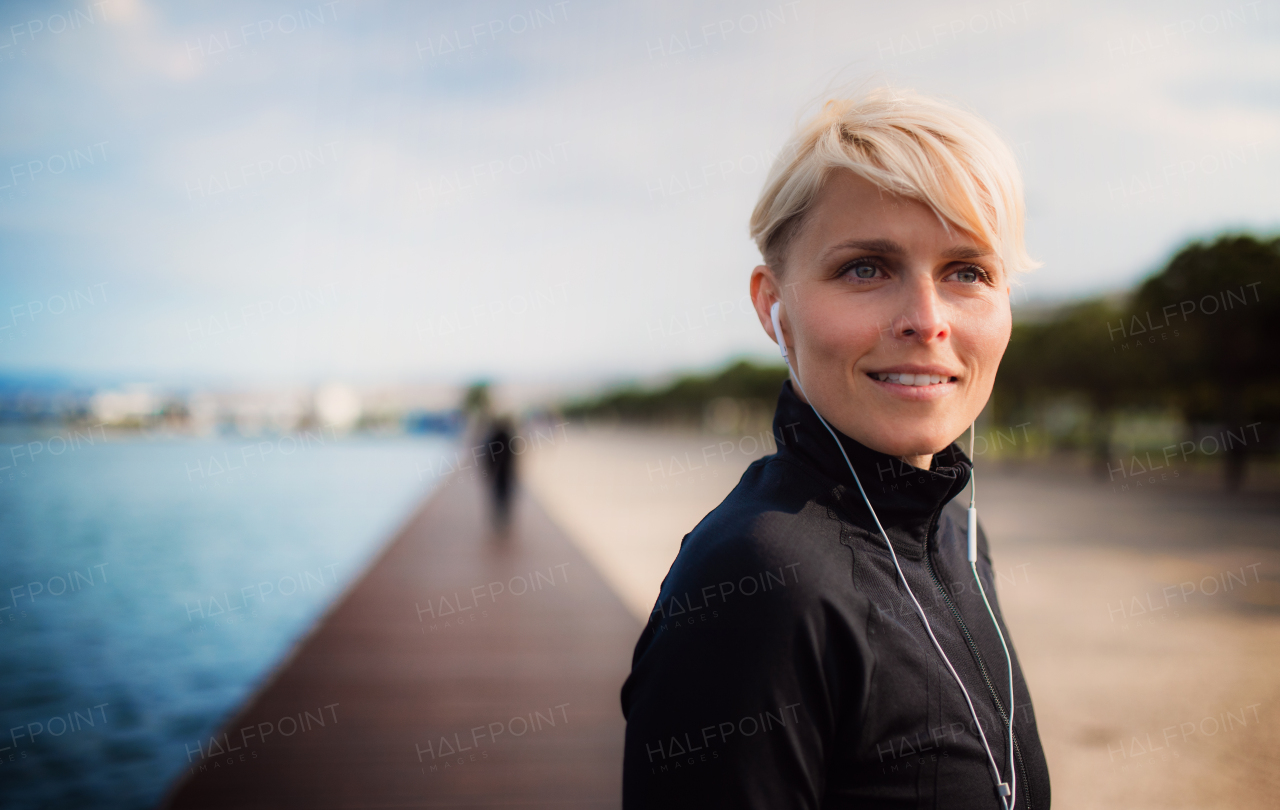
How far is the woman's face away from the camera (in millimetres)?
1159

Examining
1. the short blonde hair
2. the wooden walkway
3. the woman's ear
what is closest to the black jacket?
the woman's ear

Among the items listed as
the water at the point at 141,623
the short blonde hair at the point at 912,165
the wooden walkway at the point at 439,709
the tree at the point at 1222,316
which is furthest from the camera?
the tree at the point at 1222,316

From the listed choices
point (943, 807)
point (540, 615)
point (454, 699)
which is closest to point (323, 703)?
point (454, 699)

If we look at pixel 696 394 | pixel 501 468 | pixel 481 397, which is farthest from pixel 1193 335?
pixel 696 394

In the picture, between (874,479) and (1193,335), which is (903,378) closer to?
(874,479)

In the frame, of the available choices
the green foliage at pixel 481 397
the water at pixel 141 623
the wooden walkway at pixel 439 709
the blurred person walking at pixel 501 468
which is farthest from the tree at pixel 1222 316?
the water at pixel 141 623

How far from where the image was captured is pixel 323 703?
5285 mm

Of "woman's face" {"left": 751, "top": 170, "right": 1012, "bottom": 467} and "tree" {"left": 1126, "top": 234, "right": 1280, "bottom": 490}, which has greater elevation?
"tree" {"left": 1126, "top": 234, "right": 1280, "bottom": 490}

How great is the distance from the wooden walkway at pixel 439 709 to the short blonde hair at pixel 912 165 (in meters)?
3.75

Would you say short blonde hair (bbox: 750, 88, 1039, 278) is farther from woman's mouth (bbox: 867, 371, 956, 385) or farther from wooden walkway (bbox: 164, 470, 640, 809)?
wooden walkway (bbox: 164, 470, 640, 809)

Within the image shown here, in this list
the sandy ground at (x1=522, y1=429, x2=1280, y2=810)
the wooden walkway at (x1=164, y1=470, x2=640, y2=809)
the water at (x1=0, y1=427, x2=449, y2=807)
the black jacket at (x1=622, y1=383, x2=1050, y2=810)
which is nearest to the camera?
the black jacket at (x1=622, y1=383, x2=1050, y2=810)

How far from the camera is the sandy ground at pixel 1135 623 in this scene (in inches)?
179

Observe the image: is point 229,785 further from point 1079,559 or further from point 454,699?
point 1079,559

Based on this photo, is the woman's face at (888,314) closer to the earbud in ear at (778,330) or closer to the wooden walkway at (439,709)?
the earbud in ear at (778,330)
